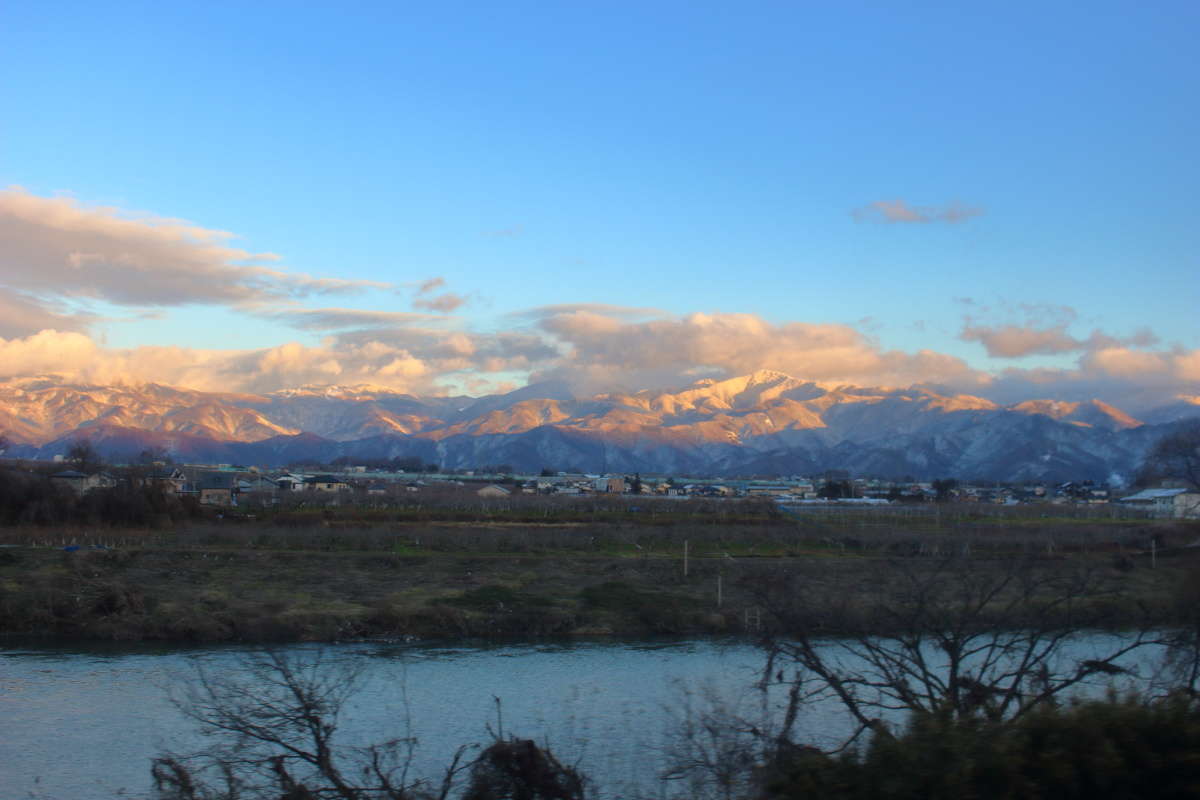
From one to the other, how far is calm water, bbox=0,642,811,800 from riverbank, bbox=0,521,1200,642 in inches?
100

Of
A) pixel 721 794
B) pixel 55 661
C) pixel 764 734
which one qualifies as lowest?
pixel 55 661

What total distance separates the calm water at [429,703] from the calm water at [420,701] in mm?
46

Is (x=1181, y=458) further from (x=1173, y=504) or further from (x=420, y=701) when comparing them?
(x=420, y=701)

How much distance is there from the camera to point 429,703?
72.1ft

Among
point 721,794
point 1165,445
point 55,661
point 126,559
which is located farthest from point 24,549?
point 1165,445

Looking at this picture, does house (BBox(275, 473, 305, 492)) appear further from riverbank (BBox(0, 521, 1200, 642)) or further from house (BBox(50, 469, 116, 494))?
riverbank (BBox(0, 521, 1200, 642))

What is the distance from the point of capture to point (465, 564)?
4259 centimetres

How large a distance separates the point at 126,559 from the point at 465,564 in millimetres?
13616

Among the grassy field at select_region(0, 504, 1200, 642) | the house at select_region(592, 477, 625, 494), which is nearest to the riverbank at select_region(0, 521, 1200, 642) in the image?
the grassy field at select_region(0, 504, 1200, 642)

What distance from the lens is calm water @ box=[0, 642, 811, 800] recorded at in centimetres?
1672

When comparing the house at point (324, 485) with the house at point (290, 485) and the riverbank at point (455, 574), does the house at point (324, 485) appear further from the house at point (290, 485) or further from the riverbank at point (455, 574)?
the riverbank at point (455, 574)

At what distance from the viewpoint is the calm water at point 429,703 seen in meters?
16.4

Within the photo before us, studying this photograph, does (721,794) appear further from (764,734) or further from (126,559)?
(126,559)

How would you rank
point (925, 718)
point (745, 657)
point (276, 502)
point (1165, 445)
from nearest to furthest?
point (925, 718), point (745, 657), point (276, 502), point (1165, 445)
